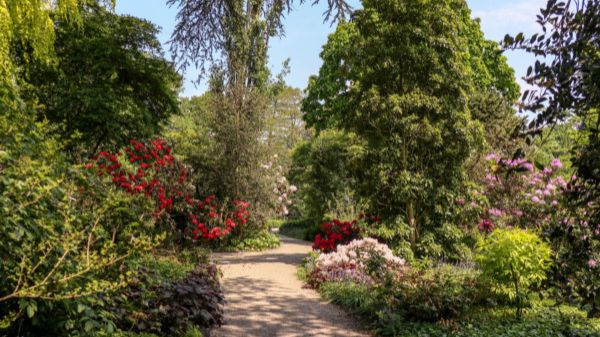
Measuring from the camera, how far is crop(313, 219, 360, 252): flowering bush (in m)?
10.4

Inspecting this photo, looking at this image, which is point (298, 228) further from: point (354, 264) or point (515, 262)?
point (515, 262)

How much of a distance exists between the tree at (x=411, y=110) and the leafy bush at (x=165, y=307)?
18.3ft

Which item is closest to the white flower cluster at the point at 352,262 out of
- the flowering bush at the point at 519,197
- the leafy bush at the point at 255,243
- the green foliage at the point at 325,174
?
the flowering bush at the point at 519,197

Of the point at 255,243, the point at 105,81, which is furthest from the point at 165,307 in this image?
the point at 255,243

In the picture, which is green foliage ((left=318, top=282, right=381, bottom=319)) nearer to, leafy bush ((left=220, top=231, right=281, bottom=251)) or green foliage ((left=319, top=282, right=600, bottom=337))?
green foliage ((left=319, top=282, right=600, bottom=337))

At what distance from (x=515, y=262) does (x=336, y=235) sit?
4831 millimetres

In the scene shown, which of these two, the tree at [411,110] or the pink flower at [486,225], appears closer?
the tree at [411,110]

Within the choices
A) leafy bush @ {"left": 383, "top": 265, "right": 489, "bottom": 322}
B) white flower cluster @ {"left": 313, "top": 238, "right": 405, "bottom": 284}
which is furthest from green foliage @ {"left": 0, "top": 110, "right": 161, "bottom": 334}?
white flower cluster @ {"left": 313, "top": 238, "right": 405, "bottom": 284}

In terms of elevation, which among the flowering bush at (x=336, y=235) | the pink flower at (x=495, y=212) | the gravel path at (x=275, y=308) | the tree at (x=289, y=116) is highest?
the tree at (x=289, y=116)

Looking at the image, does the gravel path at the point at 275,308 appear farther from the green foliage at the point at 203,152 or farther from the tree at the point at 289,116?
the tree at the point at 289,116

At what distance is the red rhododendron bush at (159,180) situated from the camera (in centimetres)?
831

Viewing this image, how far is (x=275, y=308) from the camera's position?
6613mm

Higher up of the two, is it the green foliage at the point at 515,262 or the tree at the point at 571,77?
the tree at the point at 571,77

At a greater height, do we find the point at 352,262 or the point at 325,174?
the point at 325,174
